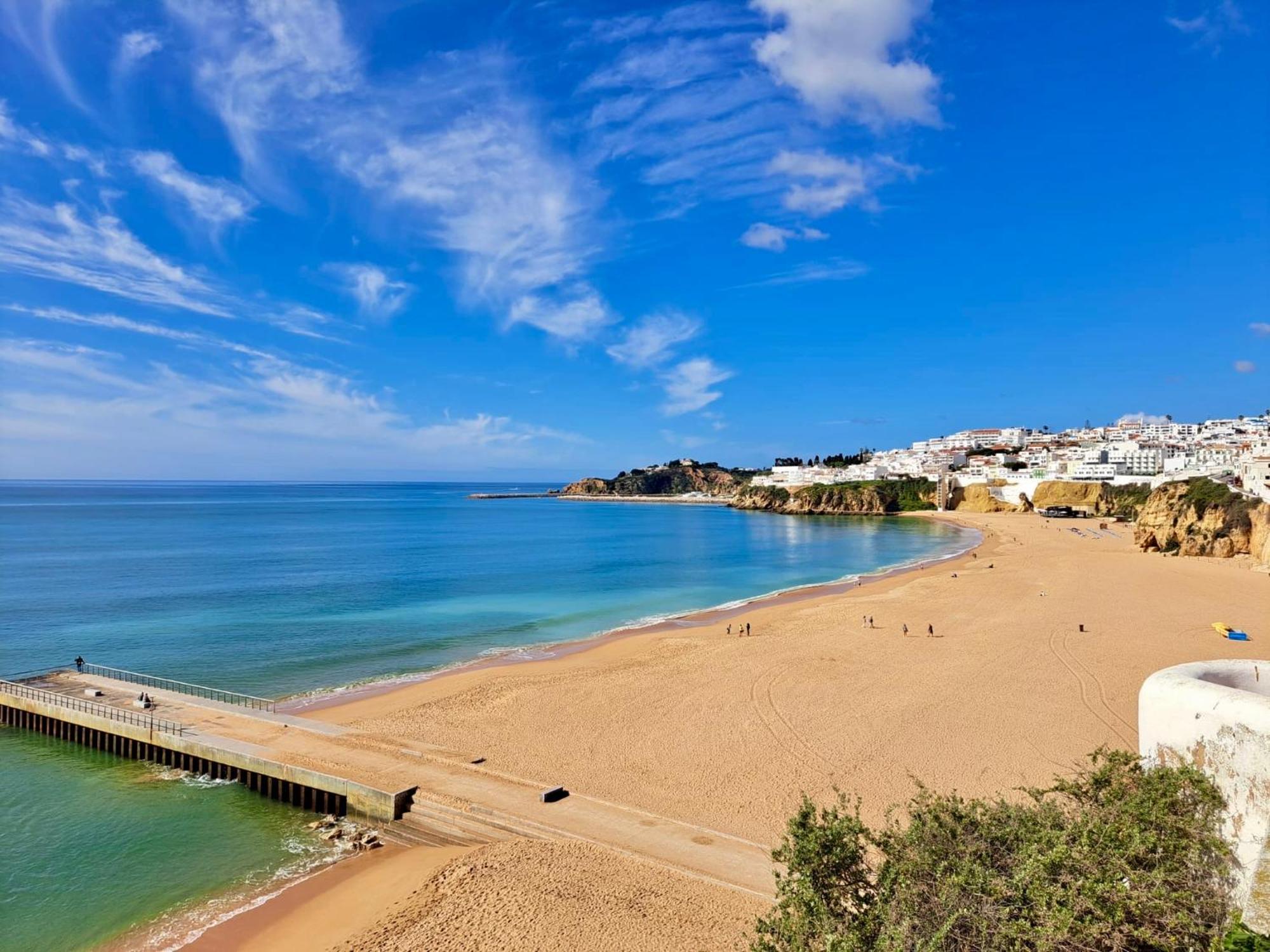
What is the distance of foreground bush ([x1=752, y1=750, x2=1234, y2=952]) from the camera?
20.6 feet

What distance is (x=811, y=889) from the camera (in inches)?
288

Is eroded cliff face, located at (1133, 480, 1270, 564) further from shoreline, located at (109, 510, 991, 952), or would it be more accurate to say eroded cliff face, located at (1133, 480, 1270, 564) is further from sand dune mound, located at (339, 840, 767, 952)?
sand dune mound, located at (339, 840, 767, 952)

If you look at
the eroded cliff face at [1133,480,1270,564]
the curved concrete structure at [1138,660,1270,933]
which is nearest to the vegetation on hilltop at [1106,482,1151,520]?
Answer: the eroded cliff face at [1133,480,1270,564]

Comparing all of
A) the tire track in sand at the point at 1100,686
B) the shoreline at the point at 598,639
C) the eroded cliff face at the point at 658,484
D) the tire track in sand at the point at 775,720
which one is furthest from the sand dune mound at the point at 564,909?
the eroded cliff face at the point at 658,484

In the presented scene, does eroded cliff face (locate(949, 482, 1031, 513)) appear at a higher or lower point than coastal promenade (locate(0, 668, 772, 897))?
higher

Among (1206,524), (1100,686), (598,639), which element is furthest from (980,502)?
(1100,686)

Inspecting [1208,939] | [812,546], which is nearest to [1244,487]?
[812,546]

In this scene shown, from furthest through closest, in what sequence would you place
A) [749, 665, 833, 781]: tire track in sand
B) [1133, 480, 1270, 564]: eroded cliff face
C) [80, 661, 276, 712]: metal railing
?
1. [1133, 480, 1270, 564]: eroded cliff face
2. [80, 661, 276, 712]: metal railing
3. [749, 665, 833, 781]: tire track in sand

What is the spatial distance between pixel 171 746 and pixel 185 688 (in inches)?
228

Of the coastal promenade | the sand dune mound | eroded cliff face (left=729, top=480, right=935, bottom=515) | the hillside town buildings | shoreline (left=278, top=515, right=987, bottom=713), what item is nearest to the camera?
the sand dune mound

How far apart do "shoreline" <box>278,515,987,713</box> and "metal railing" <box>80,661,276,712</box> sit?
0.65 metres

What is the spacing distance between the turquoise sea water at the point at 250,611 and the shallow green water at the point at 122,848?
0.04 meters

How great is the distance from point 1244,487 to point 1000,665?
43.0m

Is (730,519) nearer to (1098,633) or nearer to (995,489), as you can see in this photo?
(995,489)
